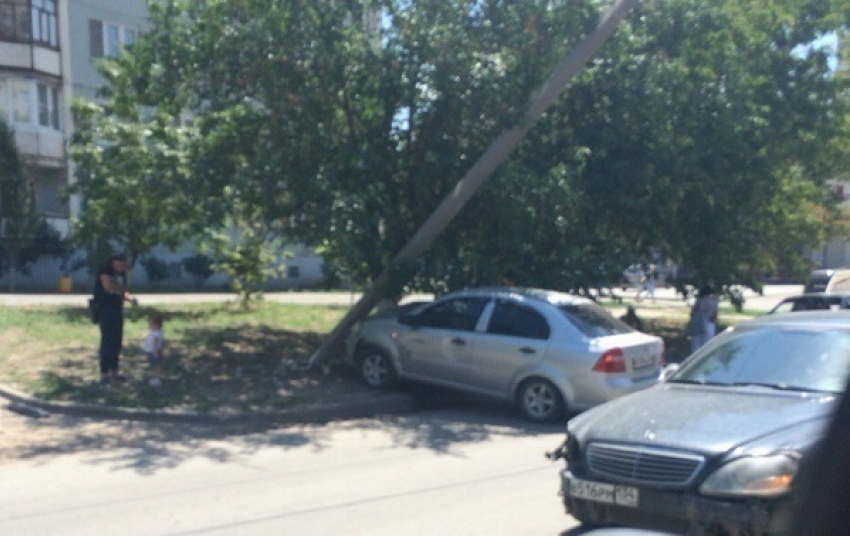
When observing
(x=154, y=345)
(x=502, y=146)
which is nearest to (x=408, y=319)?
(x=502, y=146)

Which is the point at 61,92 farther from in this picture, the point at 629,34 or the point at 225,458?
the point at 225,458

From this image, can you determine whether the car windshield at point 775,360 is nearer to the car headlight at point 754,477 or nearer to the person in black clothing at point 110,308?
the car headlight at point 754,477

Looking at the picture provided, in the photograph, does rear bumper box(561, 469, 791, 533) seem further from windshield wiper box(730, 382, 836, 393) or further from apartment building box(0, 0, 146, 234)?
apartment building box(0, 0, 146, 234)

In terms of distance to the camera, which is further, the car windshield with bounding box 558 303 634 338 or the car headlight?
the car windshield with bounding box 558 303 634 338

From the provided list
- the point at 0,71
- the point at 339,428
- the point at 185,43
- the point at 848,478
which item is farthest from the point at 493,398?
the point at 0,71

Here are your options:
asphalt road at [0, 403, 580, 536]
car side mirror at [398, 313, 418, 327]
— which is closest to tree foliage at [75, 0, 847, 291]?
car side mirror at [398, 313, 418, 327]

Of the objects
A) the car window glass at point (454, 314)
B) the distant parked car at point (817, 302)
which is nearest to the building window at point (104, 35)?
the car window glass at point (454, 314)

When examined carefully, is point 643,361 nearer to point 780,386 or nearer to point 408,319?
point 408,319

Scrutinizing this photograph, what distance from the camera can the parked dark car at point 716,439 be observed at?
18.4ft

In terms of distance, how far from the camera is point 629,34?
53.2 ft

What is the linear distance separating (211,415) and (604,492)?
20.3 feet

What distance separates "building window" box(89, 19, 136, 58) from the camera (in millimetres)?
34688

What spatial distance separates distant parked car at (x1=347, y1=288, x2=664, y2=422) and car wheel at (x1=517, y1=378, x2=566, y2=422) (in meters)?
0.01

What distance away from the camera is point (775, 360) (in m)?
7.20
